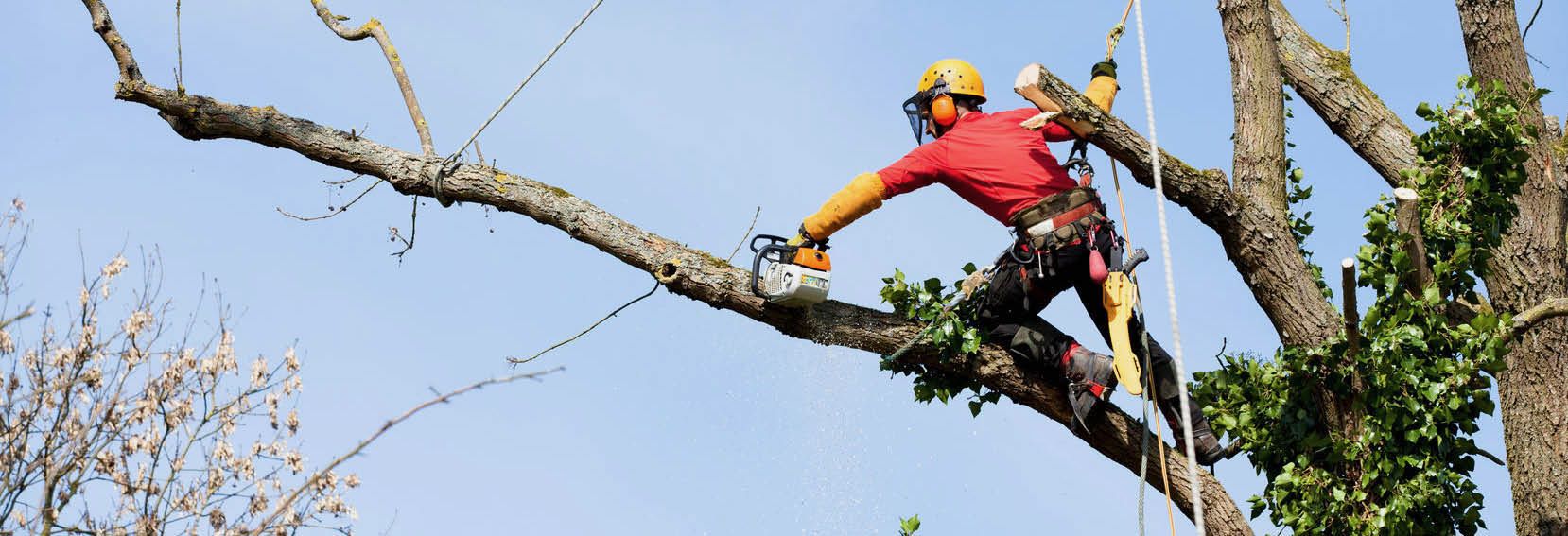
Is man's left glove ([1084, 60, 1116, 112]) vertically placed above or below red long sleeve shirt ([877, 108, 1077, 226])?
above

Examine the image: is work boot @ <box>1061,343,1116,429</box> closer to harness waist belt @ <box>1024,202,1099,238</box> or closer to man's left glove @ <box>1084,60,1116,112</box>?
harness waist belt @ <box>1024,202,1099,238</box>

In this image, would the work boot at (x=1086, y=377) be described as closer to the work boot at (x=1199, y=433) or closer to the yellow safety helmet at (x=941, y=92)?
the work boot at (x=1199, y=433)

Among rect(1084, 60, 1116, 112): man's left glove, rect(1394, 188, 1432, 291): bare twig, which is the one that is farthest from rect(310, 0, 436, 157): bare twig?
rect(1394, 188, 1432, 291): bare twig

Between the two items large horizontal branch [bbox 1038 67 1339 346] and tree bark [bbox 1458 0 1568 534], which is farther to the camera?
tree bark [bbox 1458 0 1568 534]

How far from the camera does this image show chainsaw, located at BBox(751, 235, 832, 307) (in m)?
6.09

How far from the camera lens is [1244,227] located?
250 inches

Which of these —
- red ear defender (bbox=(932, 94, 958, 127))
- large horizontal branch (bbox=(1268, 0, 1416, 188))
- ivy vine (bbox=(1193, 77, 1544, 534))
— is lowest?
ivy vine (bbox=(1193, 77, 1544, 534))

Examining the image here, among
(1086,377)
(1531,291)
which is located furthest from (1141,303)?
(1531,291)

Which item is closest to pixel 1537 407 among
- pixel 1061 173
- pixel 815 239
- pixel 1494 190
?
pixel 1494 190

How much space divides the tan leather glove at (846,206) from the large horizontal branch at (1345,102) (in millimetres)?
2570

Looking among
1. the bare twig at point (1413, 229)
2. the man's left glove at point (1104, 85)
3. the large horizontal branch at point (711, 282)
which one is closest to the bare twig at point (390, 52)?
the large horizontal branch at point (711, 282)

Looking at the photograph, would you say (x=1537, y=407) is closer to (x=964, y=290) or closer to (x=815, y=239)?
(x=964, y=290)

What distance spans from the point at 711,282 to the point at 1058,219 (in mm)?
1394

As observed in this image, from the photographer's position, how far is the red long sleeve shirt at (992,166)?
6.26 metres
